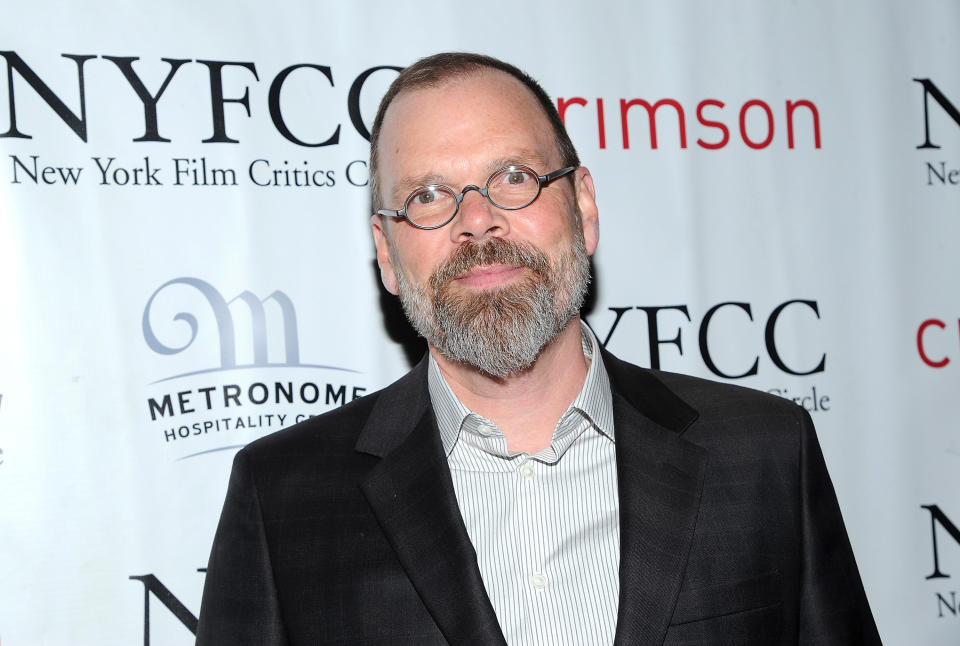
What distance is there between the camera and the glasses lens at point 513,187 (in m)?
1.79

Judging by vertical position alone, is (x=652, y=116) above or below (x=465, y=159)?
above

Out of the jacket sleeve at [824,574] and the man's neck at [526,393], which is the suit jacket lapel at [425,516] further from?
the jacket sleeve at [824,574]

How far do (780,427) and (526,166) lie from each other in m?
0.78

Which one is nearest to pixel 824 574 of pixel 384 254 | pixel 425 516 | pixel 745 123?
pixel 425 516

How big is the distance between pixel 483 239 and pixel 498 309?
15 cm

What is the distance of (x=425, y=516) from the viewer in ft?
5.44

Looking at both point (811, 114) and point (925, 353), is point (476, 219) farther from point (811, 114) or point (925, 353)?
point (925, 353)

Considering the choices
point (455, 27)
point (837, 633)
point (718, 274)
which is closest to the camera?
point (837, 633)

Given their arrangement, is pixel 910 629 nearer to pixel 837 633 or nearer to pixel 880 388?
pixel 880 388

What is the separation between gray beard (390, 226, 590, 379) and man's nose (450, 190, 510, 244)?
19 mm

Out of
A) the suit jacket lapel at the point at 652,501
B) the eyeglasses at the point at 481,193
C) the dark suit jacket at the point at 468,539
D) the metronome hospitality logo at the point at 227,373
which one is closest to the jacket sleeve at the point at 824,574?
the dark suit jacket at the point at 468,539

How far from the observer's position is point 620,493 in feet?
5.57

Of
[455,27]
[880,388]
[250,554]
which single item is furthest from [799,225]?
[250,554]

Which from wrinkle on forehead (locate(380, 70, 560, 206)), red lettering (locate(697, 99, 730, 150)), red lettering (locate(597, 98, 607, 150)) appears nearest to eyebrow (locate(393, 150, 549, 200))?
wrinkle on forehead (locate(380, 70, 560, 206))
